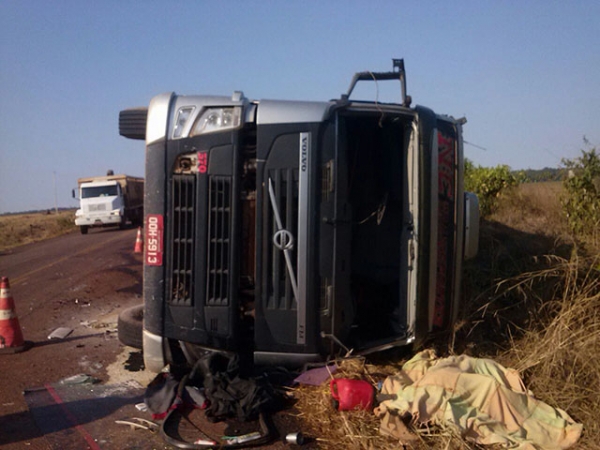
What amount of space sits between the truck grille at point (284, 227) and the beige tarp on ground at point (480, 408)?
109cm

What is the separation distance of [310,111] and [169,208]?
4.74 ft

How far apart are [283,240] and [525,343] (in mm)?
2495

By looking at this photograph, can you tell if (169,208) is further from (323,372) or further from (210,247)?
(323,372)

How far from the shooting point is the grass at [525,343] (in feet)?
12.9

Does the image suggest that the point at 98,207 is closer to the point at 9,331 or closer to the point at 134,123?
the point at 9,331

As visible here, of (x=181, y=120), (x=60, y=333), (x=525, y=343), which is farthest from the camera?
(x=60, y=333)

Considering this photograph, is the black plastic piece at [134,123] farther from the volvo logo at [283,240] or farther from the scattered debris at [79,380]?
the scattered debris at [79,380]

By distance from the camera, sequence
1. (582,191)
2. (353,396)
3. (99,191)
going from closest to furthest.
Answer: (353,396), (582,191), (99,191)

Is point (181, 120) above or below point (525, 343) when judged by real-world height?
above

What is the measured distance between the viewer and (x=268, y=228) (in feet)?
15.4

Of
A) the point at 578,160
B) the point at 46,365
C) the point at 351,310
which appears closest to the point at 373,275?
the point at 351,310

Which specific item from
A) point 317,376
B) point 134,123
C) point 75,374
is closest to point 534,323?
point 317,376

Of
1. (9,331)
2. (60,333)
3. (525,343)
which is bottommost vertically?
(60,333)

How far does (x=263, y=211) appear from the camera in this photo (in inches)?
185
